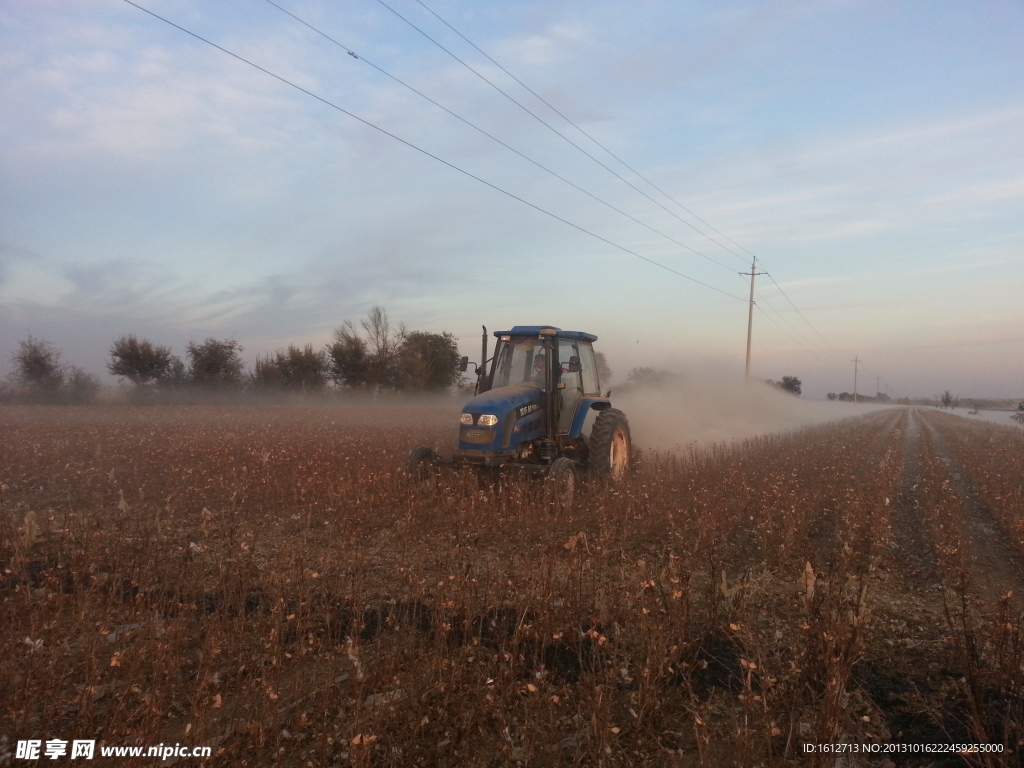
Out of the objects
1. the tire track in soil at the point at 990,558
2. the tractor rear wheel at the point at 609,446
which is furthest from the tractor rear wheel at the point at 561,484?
the tire track in soil at the point at 990,558

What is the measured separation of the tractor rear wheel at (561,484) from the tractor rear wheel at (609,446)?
1.01 m

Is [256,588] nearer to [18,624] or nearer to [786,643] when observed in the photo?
[18,624]

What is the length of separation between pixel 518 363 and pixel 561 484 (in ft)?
8.18

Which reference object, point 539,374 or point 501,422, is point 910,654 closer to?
point 501,422

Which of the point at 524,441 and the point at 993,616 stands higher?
the point at 524,441

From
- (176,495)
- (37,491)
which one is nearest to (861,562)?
(176,495)

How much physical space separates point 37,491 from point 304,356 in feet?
116

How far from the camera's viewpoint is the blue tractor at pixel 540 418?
8.46m

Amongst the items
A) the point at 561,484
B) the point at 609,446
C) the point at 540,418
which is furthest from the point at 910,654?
the point at 540,418

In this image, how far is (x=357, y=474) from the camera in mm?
9562

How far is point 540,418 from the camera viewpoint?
30.7ft

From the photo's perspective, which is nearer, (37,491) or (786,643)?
(786,643)

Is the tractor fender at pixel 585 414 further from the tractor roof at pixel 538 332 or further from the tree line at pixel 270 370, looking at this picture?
the tree line at pixel 270 370

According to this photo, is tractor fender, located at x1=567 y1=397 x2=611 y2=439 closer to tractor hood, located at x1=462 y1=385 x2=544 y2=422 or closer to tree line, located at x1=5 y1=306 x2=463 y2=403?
tractor hood, located at x1=462 y1=385 x2=544 y2=422
